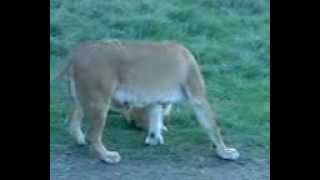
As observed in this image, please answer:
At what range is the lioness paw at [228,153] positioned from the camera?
8.24m

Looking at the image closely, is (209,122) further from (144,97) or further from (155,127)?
(144,97)


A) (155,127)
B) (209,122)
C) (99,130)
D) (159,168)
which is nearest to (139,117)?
(155,127)

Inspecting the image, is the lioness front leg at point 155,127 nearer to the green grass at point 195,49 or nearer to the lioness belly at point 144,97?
the green grass at point 195,49

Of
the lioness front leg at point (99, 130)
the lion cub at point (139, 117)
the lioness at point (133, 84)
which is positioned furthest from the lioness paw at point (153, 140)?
the lioness front leg at point (99, 130)

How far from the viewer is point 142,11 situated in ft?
44.1

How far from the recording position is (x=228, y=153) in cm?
826
